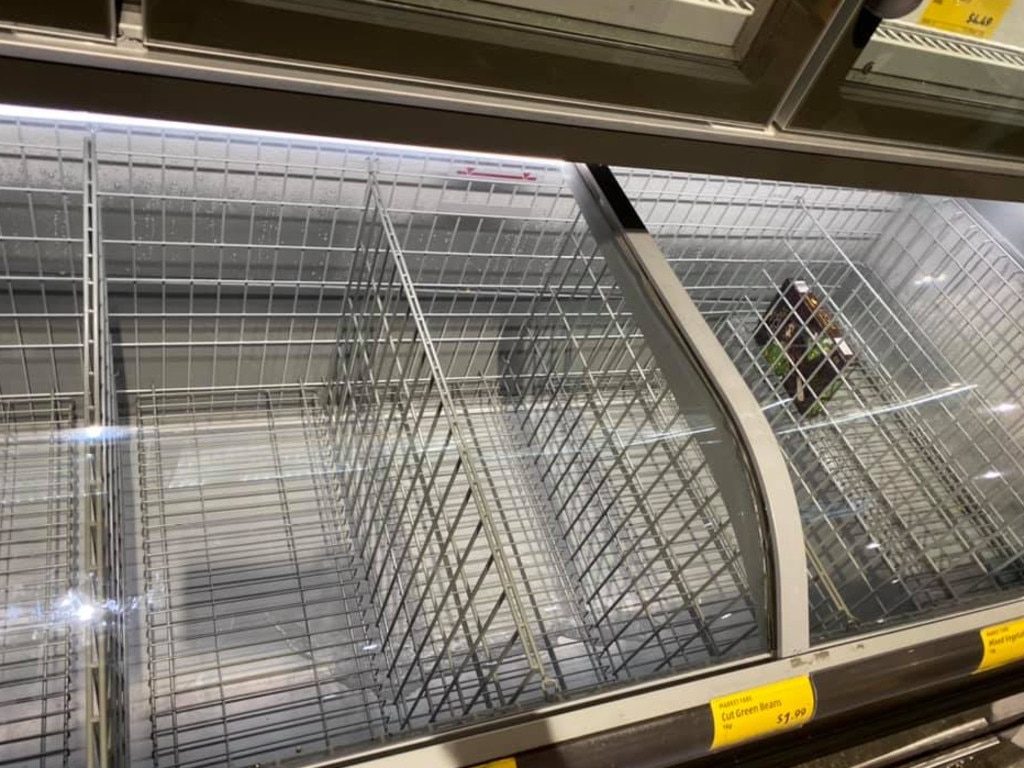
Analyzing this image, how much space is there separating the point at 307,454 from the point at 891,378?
1206 mm

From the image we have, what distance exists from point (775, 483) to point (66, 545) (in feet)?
2.89

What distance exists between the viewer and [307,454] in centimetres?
131

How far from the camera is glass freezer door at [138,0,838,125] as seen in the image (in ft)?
1.83

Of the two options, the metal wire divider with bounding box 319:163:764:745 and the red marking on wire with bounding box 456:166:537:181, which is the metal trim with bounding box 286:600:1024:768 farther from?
the red marking on wire with bounding box 456:166:537:181

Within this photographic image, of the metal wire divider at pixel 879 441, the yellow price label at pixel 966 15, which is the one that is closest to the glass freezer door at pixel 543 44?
the yellow price label at pixel 966 15

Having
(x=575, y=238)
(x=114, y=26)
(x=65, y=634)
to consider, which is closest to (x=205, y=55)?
(x=114, y=26)

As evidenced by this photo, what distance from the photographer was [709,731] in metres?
0.75

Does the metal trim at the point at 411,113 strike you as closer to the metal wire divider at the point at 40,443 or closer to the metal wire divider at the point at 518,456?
the metal wire divider at the point at 518,456

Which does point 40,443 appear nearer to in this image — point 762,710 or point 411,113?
point 411,113

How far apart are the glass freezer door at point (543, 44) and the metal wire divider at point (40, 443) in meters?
0.55

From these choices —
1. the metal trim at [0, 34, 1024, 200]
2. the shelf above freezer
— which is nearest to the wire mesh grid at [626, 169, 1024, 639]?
the metal trim at [0, 34, 1024, 200]

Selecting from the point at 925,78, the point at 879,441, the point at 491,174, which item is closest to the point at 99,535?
the point at 491,174

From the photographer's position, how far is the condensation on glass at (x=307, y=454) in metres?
0.94

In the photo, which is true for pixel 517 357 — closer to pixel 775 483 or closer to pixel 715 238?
pixel 715 238
